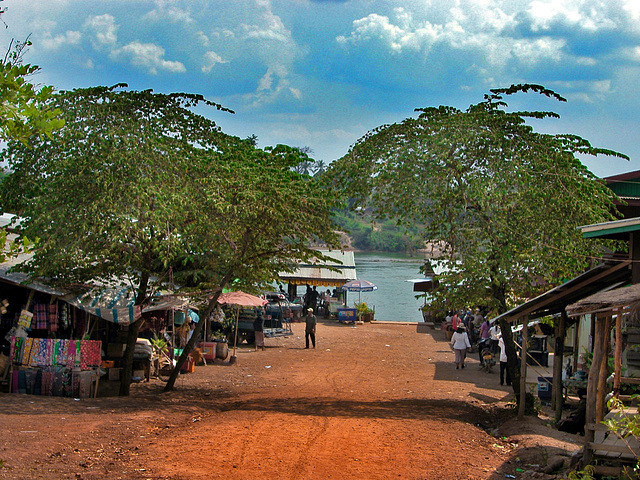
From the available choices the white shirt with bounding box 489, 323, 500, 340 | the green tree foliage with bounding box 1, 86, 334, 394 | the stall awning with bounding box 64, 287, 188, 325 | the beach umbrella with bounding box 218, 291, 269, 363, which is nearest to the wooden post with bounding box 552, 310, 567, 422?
the green tree foliage with bounding box 1, 86, 334, 394

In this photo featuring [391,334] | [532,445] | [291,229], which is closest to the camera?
[532,445]

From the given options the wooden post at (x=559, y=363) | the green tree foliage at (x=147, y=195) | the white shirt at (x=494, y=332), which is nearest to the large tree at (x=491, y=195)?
the wooden post at (x=559, y=363)

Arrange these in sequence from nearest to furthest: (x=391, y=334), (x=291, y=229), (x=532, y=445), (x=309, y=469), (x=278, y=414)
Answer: (x=309, y=469) < (x=532, y=445) < (x=278, y=414) < (x=291, y=229) < (x=391, y=334)

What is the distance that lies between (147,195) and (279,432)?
17.4 feet

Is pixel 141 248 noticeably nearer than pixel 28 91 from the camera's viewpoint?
No

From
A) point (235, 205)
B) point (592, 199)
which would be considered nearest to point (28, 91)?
point (235, 205)

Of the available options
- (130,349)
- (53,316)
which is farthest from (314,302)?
(53,316)

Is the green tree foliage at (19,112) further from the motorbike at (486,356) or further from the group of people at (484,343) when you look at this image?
the motorbike at (486,356)

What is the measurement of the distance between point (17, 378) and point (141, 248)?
11.7 feet

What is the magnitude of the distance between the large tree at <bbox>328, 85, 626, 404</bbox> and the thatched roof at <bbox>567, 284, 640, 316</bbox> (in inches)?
212

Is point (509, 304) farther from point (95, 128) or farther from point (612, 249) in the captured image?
point (95, 128)

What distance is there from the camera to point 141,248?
44.5ft

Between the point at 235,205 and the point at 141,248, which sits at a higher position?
the point at 235,205

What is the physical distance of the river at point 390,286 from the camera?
49469 millimetres
